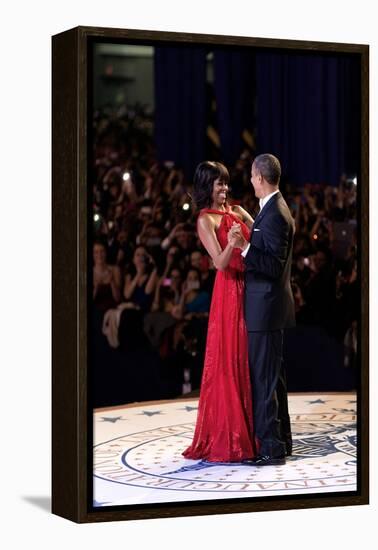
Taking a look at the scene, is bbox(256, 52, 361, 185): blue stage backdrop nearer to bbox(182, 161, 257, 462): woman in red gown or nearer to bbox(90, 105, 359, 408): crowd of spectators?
bbox(90, 105, 359, 408): crowd of spectators

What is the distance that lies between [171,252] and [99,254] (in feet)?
1.95

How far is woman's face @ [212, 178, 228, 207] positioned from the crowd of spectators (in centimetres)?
8

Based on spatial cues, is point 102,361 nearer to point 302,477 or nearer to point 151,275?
point 151,275

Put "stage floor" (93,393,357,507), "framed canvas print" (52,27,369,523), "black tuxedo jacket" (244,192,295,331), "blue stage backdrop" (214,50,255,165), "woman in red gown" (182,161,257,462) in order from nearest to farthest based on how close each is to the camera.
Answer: "framed canvas print" (52,27,369,523) < "stage floor" (93,393,357,507) < "blue stage backdrop" (214,50,255,165) < "black tuxedo jacket" (244,192,295,331) < "woman in red gown" (182,161,257,462)

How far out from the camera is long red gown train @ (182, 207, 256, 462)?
12.1 m

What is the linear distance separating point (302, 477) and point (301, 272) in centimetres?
130

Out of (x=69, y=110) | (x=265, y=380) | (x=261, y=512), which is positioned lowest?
(x=261, y=512)

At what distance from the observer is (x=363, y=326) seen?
1226 centimetres

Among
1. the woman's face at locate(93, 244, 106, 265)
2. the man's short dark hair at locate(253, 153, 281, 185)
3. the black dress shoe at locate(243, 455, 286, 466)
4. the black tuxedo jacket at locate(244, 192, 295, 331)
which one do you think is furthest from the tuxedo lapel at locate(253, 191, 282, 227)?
the black dress shoe at locate(243, 455, 286, 466)

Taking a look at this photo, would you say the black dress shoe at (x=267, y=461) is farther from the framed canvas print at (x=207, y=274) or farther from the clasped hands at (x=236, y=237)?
the clasped hands at (x=236, y=237)

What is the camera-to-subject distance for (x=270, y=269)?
12.0m

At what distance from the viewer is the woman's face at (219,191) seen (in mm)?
11930

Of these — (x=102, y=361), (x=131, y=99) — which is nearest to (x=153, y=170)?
(x=131, y=99)

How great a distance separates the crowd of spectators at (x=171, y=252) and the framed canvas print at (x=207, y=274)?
0.04 feet
